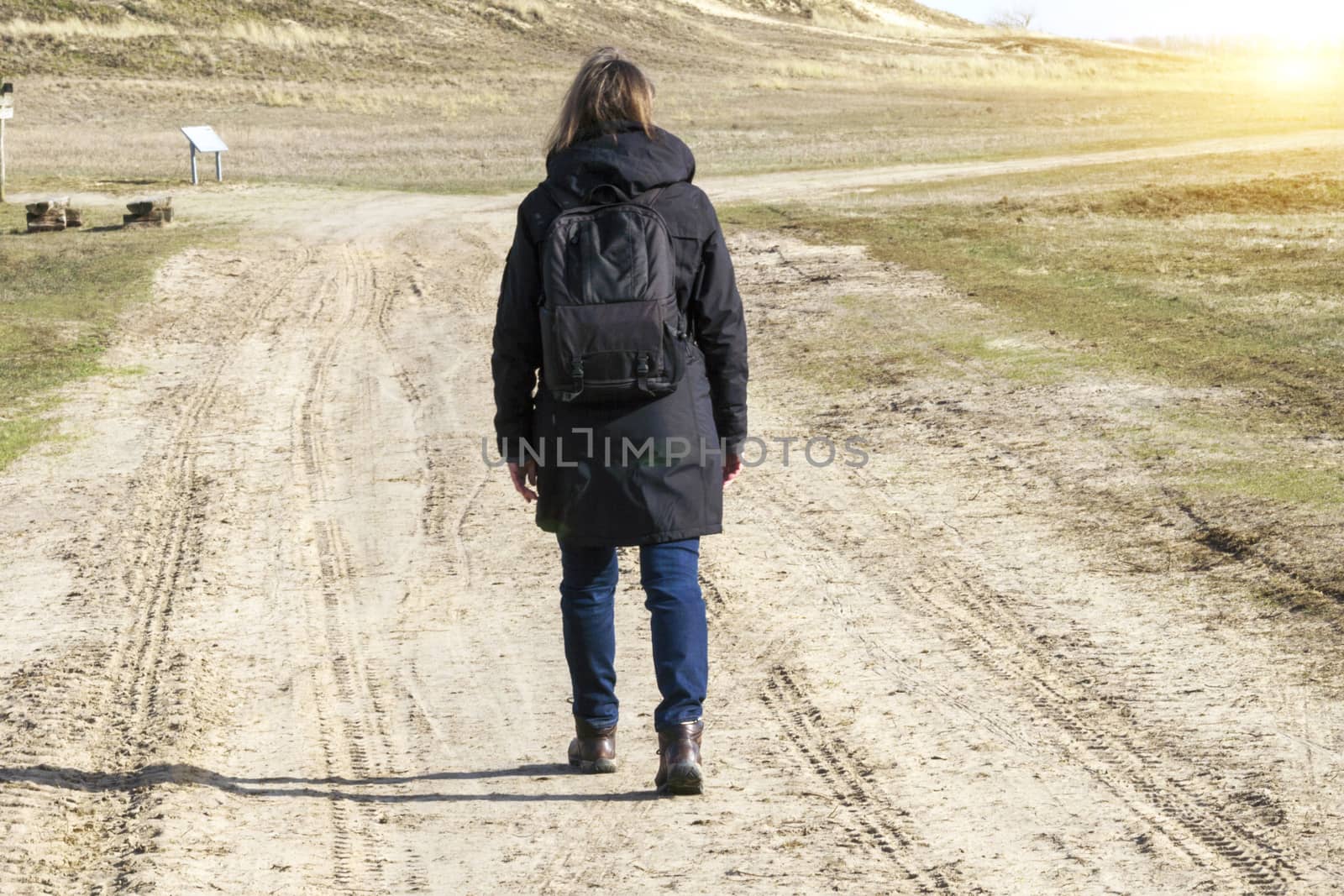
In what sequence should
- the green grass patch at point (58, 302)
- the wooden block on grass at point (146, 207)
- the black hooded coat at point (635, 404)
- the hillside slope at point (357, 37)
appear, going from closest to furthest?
the black hooded coat at point (635, 404) < the green grass patch at point (58, 302) < the wooden block on grass at point (146, 207) < the hillside slope at point (357, 37)

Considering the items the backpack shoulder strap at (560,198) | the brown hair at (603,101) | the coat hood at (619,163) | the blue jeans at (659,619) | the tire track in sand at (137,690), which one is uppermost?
the brown hair at (603,101)

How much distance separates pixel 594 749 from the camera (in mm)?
4301

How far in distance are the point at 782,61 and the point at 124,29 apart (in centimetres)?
2462

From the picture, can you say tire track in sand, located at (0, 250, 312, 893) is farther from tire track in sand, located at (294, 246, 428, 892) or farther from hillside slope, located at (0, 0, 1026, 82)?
hillside slope, located at (0, 0, 1026, 82)

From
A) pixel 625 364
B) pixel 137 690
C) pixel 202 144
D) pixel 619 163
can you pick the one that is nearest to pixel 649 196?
pixel 619 163

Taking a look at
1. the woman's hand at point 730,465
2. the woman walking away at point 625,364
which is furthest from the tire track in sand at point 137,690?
the woman's hand at point 730,465

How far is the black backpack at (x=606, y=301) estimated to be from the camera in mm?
3709

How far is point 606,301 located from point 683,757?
1309 mm

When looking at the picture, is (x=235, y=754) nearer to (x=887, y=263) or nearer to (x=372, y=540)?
(x=372, y=540)

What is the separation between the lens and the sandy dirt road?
3.86 m

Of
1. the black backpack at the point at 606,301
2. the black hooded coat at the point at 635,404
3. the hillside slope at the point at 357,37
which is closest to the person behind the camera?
the black backpack at the point at 606,301

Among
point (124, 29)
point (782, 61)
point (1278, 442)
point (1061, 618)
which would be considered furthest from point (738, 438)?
point (782, 61)

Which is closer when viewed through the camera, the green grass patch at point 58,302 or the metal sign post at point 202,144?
the green grass patch at point 58,302

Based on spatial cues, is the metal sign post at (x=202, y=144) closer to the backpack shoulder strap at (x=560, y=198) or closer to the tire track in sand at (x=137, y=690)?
the tire track in sand at (x=137, y=690)
